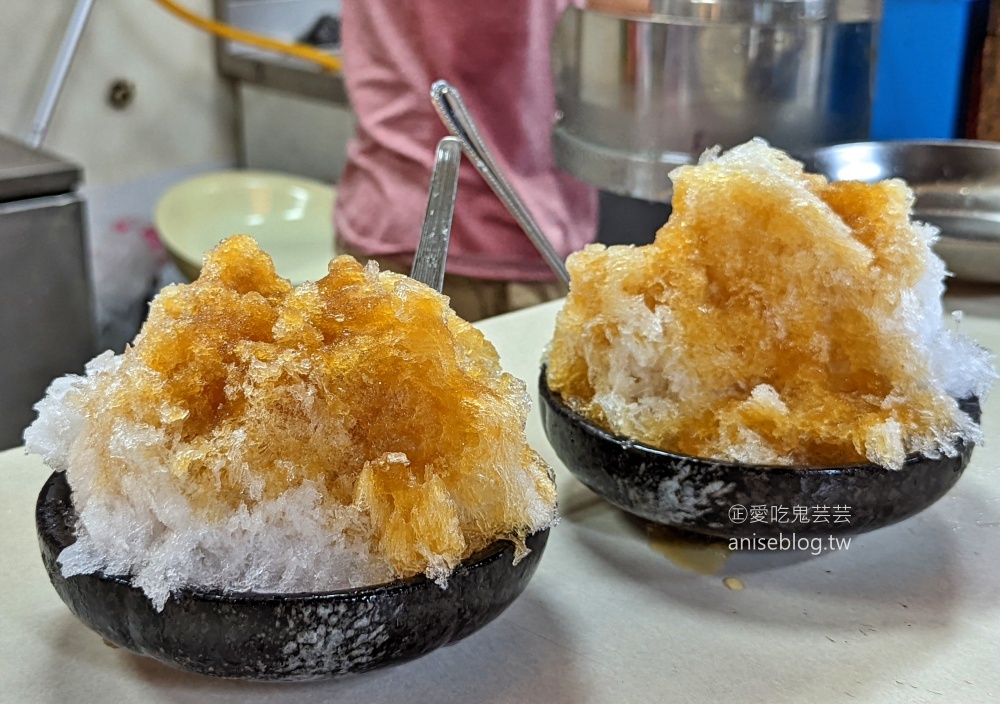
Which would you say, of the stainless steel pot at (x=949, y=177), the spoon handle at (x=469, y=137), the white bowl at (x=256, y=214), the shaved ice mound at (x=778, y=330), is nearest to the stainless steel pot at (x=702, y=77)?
the stainless steel pot at (x=949, y=177)

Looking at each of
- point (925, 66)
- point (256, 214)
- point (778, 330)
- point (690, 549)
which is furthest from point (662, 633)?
point (256, 214)

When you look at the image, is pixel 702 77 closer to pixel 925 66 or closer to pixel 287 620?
pixel 925 66

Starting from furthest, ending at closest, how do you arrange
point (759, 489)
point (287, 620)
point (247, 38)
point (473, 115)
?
point (247, 38), point (473, 115), point (759, 489), point (287, 620)

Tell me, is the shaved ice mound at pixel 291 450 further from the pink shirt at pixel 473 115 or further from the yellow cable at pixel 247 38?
the yellow cable at pixel 247 38

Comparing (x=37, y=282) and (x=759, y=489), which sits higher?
(x=759, y=489)

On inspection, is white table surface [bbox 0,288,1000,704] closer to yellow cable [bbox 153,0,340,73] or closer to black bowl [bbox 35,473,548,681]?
black bowl [bbox 35,473,548,681]

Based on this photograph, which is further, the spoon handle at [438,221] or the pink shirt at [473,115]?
the pink shirt at [473,115]
